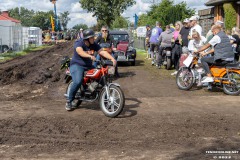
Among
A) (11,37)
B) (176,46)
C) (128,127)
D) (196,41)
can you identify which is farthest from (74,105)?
(11,37)

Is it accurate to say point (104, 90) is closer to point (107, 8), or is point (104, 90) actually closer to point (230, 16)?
point (230, 16)

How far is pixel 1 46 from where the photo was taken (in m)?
27.4

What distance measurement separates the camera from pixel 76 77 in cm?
805

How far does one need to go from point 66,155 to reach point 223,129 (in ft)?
9.58

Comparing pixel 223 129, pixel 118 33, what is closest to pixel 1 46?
pixel 118 33

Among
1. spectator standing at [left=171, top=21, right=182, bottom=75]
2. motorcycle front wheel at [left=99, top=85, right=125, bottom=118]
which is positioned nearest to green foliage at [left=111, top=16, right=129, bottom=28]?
spectator standing at [left=171, top=21, right=182, bottom=75]

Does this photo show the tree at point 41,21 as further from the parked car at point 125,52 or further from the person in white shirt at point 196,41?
the person in white shirt at point 196,41

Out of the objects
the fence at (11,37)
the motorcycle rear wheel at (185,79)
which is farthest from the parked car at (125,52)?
the fence at (11,37)

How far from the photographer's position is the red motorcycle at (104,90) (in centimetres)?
770

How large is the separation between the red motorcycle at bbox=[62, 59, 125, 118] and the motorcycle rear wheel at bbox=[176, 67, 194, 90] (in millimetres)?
3529

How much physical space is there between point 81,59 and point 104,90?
0.94 metres

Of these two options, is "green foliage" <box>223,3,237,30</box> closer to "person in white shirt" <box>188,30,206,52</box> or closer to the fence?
"person in white shirt" <box>188,30,206,52</box>

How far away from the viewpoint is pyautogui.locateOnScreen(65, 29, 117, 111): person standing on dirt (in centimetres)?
805

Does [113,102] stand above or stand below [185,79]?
below
